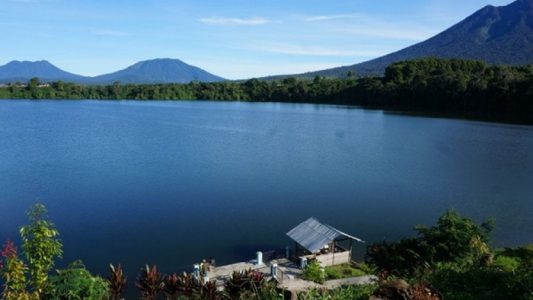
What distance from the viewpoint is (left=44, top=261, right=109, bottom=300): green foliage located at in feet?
25.8

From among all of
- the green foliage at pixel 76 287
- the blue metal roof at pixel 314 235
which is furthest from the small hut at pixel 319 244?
the green foliage at pixel 76 287

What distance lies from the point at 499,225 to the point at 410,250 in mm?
10990

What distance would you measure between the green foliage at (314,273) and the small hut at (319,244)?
740 mm

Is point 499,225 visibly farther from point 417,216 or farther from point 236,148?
point 236,148

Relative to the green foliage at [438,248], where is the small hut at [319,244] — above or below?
below

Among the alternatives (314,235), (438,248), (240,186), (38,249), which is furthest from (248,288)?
(240,186)

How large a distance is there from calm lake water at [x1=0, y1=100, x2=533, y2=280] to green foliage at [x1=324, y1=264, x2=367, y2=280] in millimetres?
2885

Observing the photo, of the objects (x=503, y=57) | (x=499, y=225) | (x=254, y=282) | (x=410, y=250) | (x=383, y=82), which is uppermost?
(x=503, y=57)

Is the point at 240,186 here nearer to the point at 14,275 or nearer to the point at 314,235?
the point at 314,235

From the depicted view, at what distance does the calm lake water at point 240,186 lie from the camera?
18.9 m

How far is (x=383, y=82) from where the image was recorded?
4094 inches

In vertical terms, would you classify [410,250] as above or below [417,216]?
above

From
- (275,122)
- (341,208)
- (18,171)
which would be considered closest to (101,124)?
(275,122)

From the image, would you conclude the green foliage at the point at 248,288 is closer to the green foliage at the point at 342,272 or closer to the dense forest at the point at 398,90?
the green foliage at the point at 342,272
